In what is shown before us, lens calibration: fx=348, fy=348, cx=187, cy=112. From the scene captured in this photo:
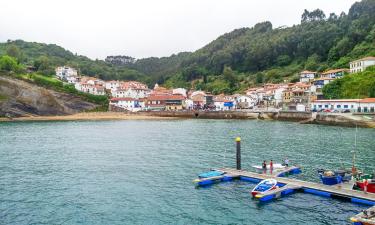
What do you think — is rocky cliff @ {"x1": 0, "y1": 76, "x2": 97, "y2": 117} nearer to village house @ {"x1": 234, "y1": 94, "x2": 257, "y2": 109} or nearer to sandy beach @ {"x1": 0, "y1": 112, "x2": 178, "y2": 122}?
sandy beach @ {"x1": 0, "y1": 112, "x2": 178, "y2": 122}

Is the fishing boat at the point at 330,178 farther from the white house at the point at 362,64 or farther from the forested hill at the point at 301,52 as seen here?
the forested hill at the point at 301,52

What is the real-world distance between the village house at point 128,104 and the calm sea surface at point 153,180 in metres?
75.1

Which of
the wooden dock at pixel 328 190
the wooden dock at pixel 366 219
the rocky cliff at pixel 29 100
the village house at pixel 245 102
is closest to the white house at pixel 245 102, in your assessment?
the village house at pixel 245 102

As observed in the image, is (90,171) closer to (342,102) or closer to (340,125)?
(340,125)

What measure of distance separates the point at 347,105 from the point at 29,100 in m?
98.9

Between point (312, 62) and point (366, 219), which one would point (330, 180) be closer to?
point (366, 219)

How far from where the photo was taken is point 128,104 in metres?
140

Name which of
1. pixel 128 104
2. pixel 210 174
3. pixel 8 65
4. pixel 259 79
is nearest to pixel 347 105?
pixel 210 174

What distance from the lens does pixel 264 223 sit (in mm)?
23562

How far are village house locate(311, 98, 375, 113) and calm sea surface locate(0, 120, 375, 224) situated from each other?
25.1 m

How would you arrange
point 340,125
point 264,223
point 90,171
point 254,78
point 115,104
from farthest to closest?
point 254,78
point 115,104
point 340,125
point 90,171
point 264,223

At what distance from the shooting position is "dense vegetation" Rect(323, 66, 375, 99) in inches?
3784

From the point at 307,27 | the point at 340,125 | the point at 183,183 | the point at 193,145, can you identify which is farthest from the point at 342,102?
the point at 307,27

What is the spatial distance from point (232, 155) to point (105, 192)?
69.5ft
